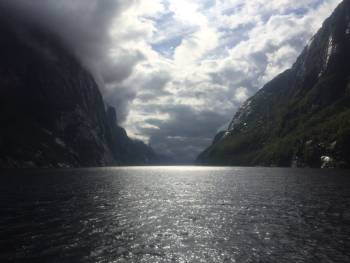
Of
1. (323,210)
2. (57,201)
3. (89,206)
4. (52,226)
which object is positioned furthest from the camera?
(57,201)

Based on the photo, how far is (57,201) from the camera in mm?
72312

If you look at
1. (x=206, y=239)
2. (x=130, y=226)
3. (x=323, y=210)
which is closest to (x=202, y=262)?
(x=206, y=239)

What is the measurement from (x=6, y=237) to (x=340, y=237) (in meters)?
42.1

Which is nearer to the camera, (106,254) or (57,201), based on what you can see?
Answer: (106,254)

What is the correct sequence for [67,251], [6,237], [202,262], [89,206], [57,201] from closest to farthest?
1. [202,262]
2. [67,251]
3. [6,237]
4. [89,206]
5. [57,201]

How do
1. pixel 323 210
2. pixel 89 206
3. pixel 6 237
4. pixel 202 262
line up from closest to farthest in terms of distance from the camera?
pixel 202 262, pixel 6 237, pixel 323 210, pixel 89 206

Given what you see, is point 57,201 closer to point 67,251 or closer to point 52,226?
point 52,226

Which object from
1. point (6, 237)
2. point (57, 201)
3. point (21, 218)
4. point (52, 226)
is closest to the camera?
point (6, 237)

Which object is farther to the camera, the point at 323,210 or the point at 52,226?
the point at 323,210

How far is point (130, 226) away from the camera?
48688mm

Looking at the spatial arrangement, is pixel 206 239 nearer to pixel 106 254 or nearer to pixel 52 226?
pixel 106 254

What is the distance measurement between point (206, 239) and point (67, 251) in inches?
664

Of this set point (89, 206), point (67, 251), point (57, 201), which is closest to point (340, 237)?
point (67, 251)

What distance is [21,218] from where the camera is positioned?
2060 inches
